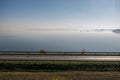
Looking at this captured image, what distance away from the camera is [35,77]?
28.0 meters

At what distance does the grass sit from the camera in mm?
35719

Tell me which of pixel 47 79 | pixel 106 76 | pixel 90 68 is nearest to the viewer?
pixel 47 79

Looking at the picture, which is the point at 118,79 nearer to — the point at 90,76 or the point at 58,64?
the point at 90,76

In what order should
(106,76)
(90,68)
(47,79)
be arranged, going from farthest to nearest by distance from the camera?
1. (90,68)
2. (106,76)
3. (47,79)

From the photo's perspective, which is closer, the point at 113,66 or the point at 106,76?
the point at 106,76

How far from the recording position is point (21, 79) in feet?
88.9

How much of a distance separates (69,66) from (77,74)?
21.7 ft

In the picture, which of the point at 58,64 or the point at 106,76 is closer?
the point at 106,76

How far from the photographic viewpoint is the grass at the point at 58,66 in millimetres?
35719

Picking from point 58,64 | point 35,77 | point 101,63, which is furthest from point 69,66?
point 35,77

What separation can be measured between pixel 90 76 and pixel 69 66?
780cm

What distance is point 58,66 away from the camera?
36.4 metres

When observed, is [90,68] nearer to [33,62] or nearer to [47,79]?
[33,62]

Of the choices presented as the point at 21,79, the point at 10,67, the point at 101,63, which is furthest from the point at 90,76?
the point at 10,67
